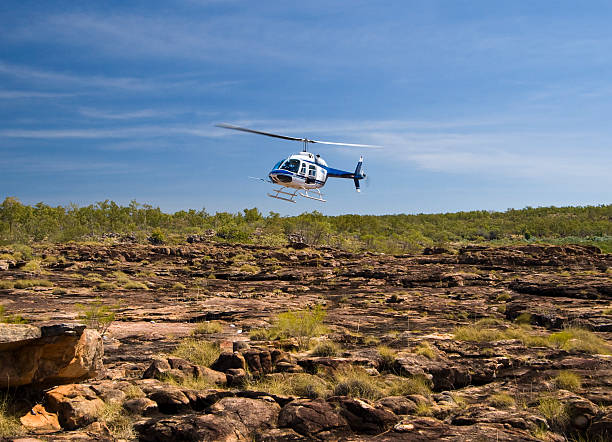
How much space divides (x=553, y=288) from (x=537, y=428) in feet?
68.6

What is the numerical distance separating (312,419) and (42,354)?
17.1ft

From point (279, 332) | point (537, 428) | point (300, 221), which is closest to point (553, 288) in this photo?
point (279, 332)

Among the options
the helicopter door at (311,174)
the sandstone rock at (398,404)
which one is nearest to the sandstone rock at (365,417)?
the sandstone rock at (398,404)

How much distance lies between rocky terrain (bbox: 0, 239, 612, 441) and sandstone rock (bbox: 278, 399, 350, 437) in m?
0.02

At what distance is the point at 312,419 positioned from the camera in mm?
8312

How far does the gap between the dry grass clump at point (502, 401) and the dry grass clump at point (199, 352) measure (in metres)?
6.83

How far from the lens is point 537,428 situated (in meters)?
8.06

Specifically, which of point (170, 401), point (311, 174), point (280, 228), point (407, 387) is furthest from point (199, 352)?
point (280, 228)

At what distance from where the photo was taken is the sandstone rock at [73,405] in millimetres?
8234

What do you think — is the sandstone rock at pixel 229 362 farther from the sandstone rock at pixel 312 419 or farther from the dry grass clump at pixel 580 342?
the dry grass clump at pixel 580 342

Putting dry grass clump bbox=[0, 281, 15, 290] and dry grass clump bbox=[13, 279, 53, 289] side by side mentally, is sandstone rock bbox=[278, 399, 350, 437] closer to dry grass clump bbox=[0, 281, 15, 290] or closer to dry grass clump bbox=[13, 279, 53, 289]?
dry grass clump bbox=[0, 281, 15, 290]

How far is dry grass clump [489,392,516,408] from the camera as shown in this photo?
928cm

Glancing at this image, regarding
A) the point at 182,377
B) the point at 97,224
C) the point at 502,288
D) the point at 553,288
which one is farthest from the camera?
the point at 97,224

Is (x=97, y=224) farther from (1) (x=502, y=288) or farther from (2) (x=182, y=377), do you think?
(2) (x=182, y=377)
